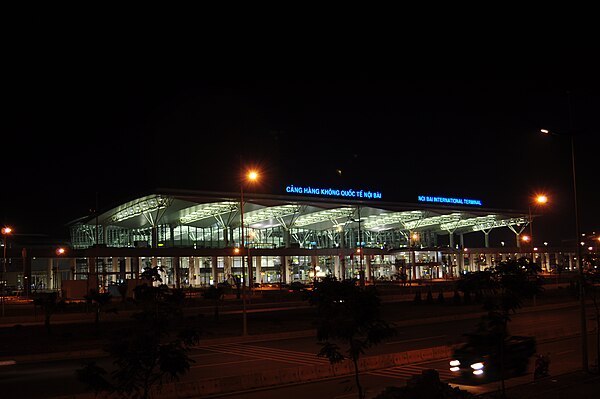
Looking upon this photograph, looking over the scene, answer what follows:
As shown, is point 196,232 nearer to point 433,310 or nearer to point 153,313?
point 433,310

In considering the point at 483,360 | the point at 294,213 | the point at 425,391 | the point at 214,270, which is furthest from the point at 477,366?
the point at 294,213

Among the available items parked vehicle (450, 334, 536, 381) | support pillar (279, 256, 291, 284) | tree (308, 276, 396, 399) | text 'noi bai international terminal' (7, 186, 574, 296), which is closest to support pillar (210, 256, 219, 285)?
text 'noi bai international terminal' (7, 186, 574, 296)

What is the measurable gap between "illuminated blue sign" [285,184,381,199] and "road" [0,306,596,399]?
58.6 meters

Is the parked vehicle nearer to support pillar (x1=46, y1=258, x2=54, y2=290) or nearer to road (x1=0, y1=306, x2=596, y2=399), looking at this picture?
road (x1=0, y1=306, x2=596, y2=399)

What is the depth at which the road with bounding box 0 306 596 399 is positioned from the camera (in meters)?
19.7

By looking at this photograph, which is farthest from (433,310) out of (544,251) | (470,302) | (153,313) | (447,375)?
(544,251)

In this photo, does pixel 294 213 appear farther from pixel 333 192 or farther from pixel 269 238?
pixel 269 238

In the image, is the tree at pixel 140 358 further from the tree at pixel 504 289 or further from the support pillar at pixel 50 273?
the support pillar at pixel 50 273

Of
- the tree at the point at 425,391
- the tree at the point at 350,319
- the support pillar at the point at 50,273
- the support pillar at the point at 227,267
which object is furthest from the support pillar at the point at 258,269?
the tree at the point at 425,391

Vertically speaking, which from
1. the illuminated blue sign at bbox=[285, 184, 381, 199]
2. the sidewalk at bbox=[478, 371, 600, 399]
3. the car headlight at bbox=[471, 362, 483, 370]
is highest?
the illuminated blue sign at bbox=[285, 184, 381, 199]

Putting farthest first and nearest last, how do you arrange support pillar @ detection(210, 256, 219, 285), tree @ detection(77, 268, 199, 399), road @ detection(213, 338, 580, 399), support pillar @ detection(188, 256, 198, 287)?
support pillar @ detection(188, 256, 198, 287) → support pillar @ detection(210, 256, 219, 285) → road @ detection(213, 338, 580, 399) → tree @ detection(77, 268, 199, 399)

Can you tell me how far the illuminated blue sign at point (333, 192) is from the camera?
9694 centimetres

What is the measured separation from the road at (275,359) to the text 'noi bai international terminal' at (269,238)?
41.0 m

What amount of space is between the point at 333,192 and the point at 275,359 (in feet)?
251
